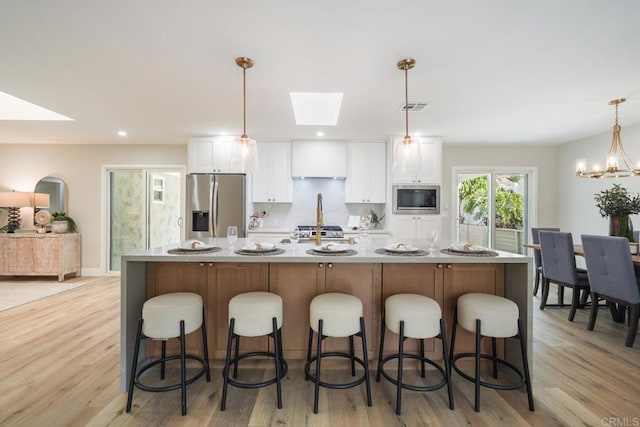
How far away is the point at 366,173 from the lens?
493 centimetres

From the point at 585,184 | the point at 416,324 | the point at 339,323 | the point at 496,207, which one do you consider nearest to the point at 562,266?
the point at 496,207

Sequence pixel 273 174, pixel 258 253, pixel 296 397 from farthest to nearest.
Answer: pixel 273 174
pixel 258 253
pixel 296 397

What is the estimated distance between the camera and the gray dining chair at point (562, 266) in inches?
127

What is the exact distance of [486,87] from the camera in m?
2.86

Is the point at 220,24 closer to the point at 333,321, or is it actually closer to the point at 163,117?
the point at 333,321

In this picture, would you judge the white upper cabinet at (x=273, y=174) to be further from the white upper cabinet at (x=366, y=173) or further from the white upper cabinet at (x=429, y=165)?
the white upper cabinet at (x=429, y=165)

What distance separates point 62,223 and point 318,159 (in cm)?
435

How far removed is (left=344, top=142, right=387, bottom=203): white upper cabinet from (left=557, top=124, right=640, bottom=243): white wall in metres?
2.87

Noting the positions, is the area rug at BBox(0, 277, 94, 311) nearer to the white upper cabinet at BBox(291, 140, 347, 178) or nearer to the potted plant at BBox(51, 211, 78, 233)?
the potted plant at BBox(51, 211, 78, 233)

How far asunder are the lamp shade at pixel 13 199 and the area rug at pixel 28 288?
120 cm

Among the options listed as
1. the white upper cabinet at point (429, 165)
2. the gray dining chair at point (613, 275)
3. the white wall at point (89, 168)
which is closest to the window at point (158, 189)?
the white wall at point (89, 168)

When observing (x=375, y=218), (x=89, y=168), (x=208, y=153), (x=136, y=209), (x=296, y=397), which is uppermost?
(x=208, y=153)

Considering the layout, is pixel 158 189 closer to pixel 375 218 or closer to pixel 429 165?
pixel 375 218

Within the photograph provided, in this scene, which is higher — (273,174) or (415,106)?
(415,106)
